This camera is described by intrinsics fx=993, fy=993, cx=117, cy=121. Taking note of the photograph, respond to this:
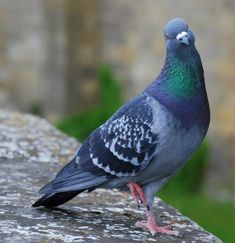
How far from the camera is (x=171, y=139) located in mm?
4090

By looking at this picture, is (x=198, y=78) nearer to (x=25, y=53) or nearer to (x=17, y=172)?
(x=17, y=172)

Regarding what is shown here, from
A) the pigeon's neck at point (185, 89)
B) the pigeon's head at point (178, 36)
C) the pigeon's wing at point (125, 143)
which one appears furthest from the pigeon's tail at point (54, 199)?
the pigeon's head at point (178, 36)

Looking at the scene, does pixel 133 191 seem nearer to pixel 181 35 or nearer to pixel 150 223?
pixel 150 223

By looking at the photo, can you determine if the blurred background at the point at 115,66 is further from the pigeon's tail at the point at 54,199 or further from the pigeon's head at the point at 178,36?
the pigeon's head at the point at 178,36

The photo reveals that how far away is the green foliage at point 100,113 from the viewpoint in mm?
11312

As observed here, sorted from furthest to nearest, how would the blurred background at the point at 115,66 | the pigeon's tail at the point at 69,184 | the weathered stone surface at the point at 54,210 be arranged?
the blurred background at the point at 115,66, the pigeon's tail at the point at 69,184, the weathered stone surface at the point at 54,210

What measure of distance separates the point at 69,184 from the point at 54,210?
16cm

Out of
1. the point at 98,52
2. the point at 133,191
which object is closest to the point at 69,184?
the point at 133,191

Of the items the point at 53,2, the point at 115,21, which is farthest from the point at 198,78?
the point at 53,2

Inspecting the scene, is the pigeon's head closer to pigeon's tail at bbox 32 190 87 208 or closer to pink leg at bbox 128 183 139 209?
pink leg at bbox 128 183 139 209

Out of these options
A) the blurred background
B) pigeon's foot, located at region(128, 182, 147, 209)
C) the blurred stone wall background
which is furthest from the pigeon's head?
the blurred stone wall background

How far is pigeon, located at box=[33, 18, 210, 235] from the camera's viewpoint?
13.5 ft

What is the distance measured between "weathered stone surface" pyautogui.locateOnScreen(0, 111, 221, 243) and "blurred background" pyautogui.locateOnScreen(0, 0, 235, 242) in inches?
126

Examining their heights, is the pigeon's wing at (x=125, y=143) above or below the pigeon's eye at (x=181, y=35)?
below
